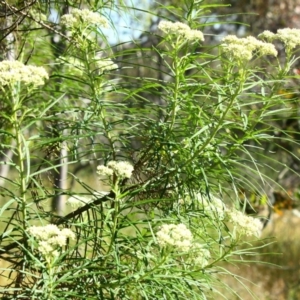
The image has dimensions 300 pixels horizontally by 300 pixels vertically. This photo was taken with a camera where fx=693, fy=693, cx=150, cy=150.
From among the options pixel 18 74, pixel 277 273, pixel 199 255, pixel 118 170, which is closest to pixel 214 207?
pixel 199 255

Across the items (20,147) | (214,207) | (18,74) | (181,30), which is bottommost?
(214,207)

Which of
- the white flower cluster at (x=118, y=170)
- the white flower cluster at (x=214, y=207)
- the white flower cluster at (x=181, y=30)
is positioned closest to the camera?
the white flower cluster at (x=118, y=170)

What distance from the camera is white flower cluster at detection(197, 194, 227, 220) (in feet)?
5.76

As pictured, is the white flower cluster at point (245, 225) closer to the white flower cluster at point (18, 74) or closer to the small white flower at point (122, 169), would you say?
the small white flower at point (122, 169)

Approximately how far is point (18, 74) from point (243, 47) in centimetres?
51

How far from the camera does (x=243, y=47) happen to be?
1581mm

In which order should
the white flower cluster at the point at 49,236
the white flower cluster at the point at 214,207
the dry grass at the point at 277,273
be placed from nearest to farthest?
the white flower cluster at the point at 49,236 → the white flower cluster at the point at 214,207 → the dry grass at the point at 277,273

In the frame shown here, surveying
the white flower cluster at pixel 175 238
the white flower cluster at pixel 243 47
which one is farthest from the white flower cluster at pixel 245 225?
the white flower cluster at pixel 243 47

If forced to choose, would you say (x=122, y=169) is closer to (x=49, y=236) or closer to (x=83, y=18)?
(x=49, y=236)

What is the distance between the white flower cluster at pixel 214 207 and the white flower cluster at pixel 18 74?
0.53 m

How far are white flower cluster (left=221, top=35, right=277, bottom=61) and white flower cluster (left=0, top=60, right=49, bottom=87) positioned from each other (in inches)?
16.8

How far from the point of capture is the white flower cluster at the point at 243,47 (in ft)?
5.12

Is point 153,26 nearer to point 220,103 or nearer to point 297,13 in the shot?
point 297,13

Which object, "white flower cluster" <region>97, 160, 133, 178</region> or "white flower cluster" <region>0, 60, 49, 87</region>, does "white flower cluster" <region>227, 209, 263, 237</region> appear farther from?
"white flower cluster" <region>0, 60, 49, 87</region>
